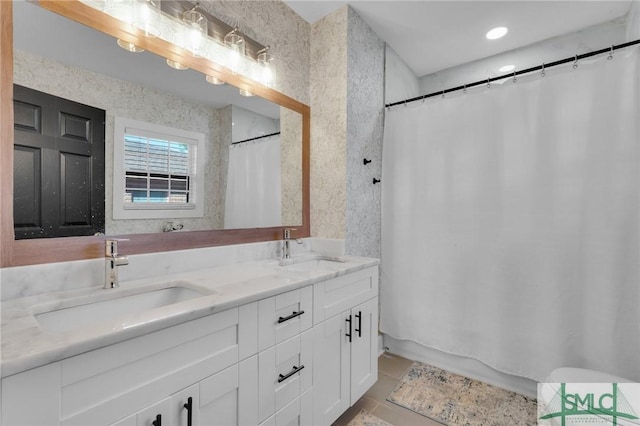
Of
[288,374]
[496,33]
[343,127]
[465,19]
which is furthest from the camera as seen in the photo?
[496,33]

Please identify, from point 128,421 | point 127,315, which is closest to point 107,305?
point 127,315

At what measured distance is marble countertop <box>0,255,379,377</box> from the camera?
1.98 feet

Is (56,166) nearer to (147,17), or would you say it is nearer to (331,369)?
(147,17)

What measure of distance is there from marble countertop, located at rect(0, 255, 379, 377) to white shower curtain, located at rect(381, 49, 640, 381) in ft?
3.20

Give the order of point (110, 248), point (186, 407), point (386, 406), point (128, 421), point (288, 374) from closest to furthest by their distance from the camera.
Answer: point (128, 421), point (186, 407), point (110, 248), point (288, 374), point (386, 406)

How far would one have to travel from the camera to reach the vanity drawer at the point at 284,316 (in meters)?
1.06

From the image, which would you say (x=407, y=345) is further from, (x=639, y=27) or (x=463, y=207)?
(x=639, y=27)

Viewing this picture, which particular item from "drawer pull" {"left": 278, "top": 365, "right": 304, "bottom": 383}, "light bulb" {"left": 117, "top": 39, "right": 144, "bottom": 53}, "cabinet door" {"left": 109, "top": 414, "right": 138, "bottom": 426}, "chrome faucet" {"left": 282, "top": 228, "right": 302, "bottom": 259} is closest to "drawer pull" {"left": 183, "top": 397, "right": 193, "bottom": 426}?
"cabinet door" {"left": 109, "top": 414, "right": 138, "bottom": 426}

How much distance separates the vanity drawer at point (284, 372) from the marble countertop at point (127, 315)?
0.75 ft

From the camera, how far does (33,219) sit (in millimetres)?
994

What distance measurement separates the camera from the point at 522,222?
6.04 feet

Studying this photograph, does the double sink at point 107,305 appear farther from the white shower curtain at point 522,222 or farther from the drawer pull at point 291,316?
the white shower curtain at point 522,222

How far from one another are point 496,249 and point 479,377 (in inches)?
35.5

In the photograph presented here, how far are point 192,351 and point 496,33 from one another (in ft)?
9.43
